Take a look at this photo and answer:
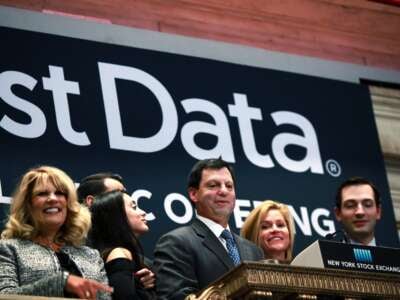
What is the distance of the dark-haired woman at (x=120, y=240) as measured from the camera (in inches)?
122

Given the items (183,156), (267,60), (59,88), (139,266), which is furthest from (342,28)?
(139,266)

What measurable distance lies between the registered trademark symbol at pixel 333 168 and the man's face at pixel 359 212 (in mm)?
1158

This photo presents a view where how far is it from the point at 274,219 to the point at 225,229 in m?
0.43

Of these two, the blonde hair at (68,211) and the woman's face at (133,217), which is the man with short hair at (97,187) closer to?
the woman's face at (133,217)

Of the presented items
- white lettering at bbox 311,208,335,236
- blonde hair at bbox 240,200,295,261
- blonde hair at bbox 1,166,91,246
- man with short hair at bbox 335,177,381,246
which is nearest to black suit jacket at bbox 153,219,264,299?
blonde hair at bbox 1,166,91,246

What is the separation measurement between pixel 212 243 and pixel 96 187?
556 millimetres

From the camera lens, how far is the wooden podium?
284 cm

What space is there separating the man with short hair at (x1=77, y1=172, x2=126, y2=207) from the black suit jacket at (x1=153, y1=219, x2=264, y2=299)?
0.38 meters

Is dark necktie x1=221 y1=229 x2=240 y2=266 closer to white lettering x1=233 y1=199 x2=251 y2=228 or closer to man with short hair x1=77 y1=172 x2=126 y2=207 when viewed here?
man with short hair x1=77 y1=172 x2=126 y2=207

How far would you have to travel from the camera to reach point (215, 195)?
3.63m

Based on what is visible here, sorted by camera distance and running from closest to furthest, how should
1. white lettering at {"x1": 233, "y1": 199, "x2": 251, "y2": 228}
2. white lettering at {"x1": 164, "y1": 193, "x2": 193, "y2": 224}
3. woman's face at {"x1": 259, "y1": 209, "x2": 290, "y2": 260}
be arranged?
woman's face at {"x1": 259, "y1": 209, "x2": 290, "y2": 260}, white lettering at {"x1": 164, "y1": 193, "x2": 193, "y2": 224}, white lettering at {"x1": 233, "y1": 199, "x2": 251, "y2": 228}

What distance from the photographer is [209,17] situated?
18.2 feet

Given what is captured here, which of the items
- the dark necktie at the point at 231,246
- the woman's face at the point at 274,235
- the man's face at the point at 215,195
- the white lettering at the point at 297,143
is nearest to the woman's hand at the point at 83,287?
the dark necktie at the point at 231,246

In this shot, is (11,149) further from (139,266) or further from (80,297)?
(80,297)
